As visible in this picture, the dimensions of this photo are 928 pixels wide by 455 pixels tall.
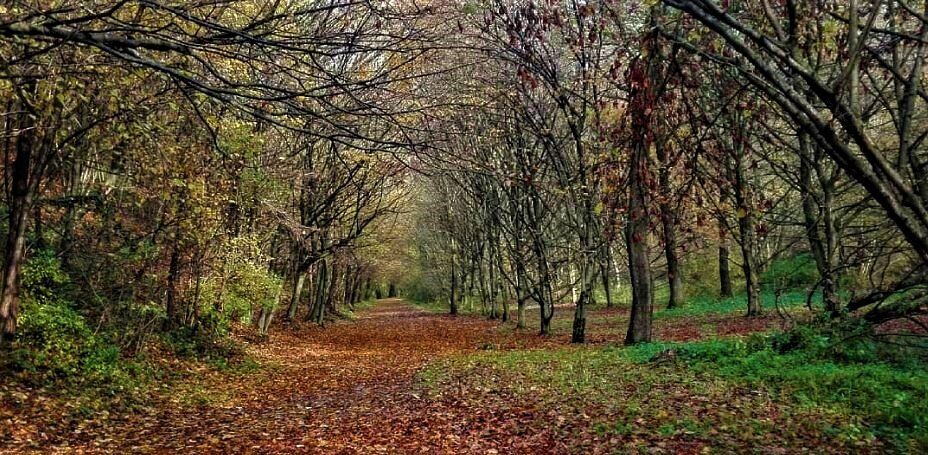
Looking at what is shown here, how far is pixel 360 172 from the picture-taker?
23750 millimetres

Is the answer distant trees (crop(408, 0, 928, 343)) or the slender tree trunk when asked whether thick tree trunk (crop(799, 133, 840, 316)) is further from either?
the slender tree trunk

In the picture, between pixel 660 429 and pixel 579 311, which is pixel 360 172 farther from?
pixel 660 429

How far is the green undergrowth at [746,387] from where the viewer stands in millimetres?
6012

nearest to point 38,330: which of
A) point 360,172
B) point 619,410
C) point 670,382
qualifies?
point 619,410

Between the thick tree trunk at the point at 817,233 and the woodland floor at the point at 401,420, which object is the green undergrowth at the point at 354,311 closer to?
the woodland floor at the point at 401,420

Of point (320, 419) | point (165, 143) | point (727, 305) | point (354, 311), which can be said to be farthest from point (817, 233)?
point (354, 311)

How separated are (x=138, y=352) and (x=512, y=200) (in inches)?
542

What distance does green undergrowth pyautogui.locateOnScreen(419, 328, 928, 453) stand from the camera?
19.7ft

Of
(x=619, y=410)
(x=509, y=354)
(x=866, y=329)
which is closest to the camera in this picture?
(x=619, y=410)

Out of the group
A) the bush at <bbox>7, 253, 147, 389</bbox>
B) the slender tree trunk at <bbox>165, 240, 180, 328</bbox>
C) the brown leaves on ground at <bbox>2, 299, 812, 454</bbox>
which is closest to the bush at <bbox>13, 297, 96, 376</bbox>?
the bush at <bbox>7, 253, 147, 389</bbox>

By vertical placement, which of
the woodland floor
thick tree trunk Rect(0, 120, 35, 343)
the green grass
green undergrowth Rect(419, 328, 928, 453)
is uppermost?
thick tree trunk Rect(0, 120, 35, 343)

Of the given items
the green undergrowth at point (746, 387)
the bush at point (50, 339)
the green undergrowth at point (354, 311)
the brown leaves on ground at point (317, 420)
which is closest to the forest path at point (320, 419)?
the brown leaves on ground at point (317, 420)

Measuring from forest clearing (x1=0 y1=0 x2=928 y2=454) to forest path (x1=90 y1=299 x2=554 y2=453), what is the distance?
2.9 inches

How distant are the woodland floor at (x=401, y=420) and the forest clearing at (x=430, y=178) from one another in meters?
0.06
